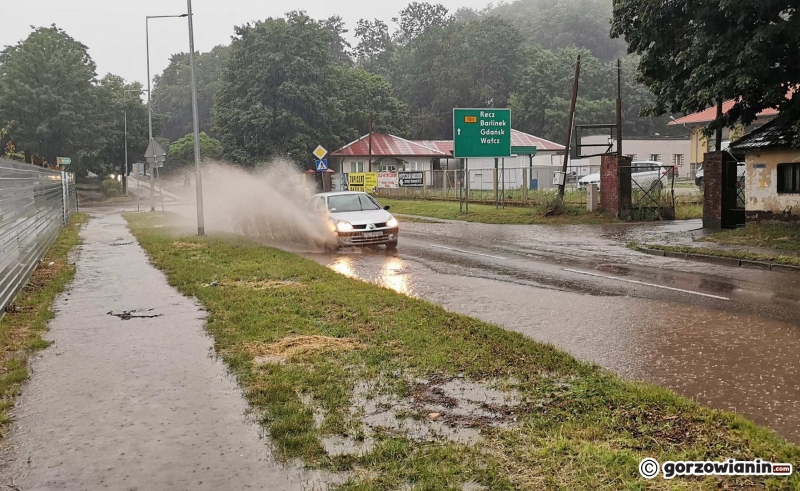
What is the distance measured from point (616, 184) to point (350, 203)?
11563 mm

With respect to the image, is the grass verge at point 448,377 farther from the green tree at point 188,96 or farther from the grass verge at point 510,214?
the green tree at point 188,96

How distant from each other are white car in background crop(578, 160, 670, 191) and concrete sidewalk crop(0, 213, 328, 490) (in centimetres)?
2105

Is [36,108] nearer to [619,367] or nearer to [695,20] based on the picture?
[695,20]

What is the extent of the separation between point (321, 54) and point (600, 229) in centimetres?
4320

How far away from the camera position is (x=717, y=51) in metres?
15.6

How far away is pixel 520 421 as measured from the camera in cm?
504

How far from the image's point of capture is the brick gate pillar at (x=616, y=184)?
84.0ft

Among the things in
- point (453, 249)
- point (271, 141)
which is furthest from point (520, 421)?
point (271, 141)

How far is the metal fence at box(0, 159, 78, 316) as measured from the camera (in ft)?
33.2

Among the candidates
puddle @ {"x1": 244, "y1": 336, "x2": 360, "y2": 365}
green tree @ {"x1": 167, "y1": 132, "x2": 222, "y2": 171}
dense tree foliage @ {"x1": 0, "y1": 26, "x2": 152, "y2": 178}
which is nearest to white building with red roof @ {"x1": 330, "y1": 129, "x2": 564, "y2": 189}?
green tree @ {"x1": 167, "y1": 132, "x2": 222, "y2": 171}

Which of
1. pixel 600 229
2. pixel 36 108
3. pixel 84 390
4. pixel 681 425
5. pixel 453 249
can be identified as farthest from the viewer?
pixel 36 108

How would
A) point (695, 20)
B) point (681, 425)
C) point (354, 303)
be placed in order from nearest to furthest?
1. point (681, 425)
2. point (354, 303)
3. point (695, 20)

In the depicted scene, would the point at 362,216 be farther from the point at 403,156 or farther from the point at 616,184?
the point at 403,156

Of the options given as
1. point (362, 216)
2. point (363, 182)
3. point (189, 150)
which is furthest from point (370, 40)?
point (362, 216)
